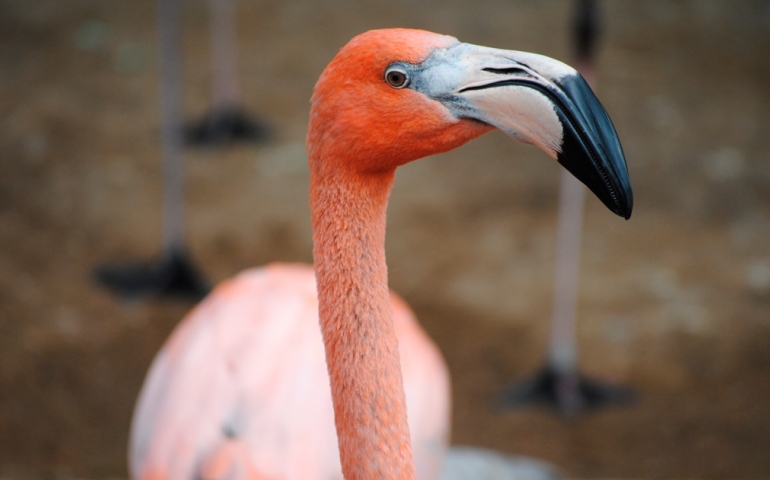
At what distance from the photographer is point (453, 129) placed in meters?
1.59

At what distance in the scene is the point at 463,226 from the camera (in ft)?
18.6

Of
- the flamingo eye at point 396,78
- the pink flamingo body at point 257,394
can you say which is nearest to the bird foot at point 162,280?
the pink flamingo body at point 257,394

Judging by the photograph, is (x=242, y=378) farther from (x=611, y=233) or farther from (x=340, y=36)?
(x=340, y=36)

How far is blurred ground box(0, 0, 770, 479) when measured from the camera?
14.0ft

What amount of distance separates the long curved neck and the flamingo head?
0.21ft

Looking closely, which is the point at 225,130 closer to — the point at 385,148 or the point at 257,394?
the point at 257,394

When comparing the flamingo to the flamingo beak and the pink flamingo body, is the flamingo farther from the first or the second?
the pink flamingo body

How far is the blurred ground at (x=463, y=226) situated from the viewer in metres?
4.26

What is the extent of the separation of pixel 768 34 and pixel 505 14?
2.29 meters

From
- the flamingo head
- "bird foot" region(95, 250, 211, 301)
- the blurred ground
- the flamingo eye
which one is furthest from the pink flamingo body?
"bird foot" region(95, 250, 211, 301)

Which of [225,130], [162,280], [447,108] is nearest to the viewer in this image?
[447,108]

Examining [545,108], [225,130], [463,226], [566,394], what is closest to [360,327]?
[545,108]

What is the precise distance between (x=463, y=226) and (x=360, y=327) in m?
4.01

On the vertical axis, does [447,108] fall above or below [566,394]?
above
